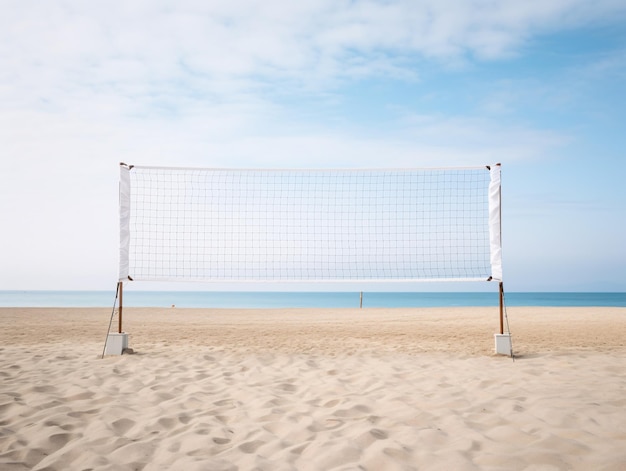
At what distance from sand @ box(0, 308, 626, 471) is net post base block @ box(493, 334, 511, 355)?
0.47 feet

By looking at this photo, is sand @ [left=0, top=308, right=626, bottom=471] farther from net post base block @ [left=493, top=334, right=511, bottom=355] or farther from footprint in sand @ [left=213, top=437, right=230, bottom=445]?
net post base block @ [left=493, top=334, right=511, bottom=355]

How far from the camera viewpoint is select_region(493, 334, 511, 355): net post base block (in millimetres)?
5910

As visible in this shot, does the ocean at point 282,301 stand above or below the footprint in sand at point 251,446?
below

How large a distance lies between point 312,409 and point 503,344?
3459 mm

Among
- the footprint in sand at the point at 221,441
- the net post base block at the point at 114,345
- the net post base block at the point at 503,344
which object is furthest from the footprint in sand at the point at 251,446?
the net post base block at the point at 503,344

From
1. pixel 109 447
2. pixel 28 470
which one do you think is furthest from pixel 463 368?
pixel 28 470

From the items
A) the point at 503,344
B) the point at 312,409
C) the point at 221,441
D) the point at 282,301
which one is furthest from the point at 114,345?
the point at 282,301

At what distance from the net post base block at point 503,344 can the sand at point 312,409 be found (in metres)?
0.14

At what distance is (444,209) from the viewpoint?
7480 mm

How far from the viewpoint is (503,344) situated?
5.94 m

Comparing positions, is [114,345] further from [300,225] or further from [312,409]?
[312,409]

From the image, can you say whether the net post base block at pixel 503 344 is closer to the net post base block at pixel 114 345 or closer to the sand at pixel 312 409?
the sand at pixel 312 409

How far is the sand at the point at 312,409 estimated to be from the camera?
2.57 meters

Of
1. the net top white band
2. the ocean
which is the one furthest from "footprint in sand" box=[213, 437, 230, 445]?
the ocean
